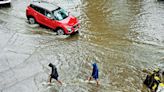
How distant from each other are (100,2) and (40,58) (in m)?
13.4

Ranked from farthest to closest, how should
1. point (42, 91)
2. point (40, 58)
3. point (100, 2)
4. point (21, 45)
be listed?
point (100, 2)
point (21, 45)
point (40, 58)
point (42, 91)

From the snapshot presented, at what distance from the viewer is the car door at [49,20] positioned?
2237 centimetres

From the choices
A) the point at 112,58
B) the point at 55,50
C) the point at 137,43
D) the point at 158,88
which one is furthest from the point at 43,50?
the point at 158,88

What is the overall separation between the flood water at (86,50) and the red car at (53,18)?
52 cm

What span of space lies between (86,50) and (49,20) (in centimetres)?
442

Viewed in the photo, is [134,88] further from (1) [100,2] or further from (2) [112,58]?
(1) [100,2]

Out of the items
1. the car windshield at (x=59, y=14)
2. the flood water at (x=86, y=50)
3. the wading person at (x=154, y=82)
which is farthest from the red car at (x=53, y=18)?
the wading person at (x=154, y=82)

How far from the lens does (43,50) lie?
65.4 feet

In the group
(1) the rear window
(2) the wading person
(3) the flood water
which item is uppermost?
(1) the rear window

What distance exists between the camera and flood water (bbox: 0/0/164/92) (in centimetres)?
1636

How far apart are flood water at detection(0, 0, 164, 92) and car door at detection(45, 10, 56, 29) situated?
53 centimetres

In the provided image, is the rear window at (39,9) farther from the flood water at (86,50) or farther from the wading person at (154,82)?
the wading person at (154,82)

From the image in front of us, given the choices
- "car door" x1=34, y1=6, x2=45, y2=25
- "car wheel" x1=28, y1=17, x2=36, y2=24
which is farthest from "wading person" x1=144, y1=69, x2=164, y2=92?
"car wheel" x1=28, y1=17, x2=36, y2=24

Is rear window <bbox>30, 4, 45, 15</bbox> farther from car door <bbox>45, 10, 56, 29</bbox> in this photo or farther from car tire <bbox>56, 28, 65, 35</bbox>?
car tire <bbox>56, 28, 65, 35</bbox>
